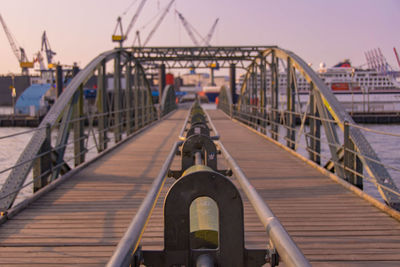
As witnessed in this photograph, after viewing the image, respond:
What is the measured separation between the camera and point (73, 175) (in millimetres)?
9180

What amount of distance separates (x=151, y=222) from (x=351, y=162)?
4197 mm

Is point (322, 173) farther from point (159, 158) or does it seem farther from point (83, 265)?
point (83, 265)

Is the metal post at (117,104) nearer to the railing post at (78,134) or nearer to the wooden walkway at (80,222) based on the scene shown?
the railing post at (78,134)

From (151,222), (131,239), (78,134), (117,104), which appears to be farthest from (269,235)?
(117,104)

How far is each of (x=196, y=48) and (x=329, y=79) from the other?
2147 inches

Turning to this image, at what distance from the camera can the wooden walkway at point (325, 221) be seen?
461cm

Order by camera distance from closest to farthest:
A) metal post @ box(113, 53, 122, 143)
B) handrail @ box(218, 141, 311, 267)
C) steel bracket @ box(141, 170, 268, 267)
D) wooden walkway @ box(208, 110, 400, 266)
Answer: handrail @ box(218, 141, 311, 267) → steel bracket @ box(141, 170, 268, 267) → wooden walkway @ box(208, 110, 400, 266) → metal post @ box(113, 53, 122, 143)

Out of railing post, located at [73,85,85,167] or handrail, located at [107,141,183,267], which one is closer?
handrail, located at [107,141,183,267]

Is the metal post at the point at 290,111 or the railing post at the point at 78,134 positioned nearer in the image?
the railing post at the point at 78,134

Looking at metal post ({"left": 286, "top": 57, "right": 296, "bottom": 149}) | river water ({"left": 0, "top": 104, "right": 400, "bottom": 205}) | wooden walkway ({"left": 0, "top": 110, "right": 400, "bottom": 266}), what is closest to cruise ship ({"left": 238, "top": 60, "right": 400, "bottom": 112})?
river water ({"left": 0, "top": 104, "right": 400, "bottom": 205})

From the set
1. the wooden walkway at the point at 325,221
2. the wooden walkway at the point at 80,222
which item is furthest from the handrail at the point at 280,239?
the wooden walkway at the point at 80,222

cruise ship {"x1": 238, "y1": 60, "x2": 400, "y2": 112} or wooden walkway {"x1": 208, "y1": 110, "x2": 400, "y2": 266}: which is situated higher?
cruise ship {"x1": 238, "y1": 60, "x2": 400, "y2": 112}

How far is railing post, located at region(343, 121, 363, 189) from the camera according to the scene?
800cm

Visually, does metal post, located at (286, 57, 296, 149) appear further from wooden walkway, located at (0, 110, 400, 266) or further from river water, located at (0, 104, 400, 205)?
river water, located at (0, 104, 400, 205)
